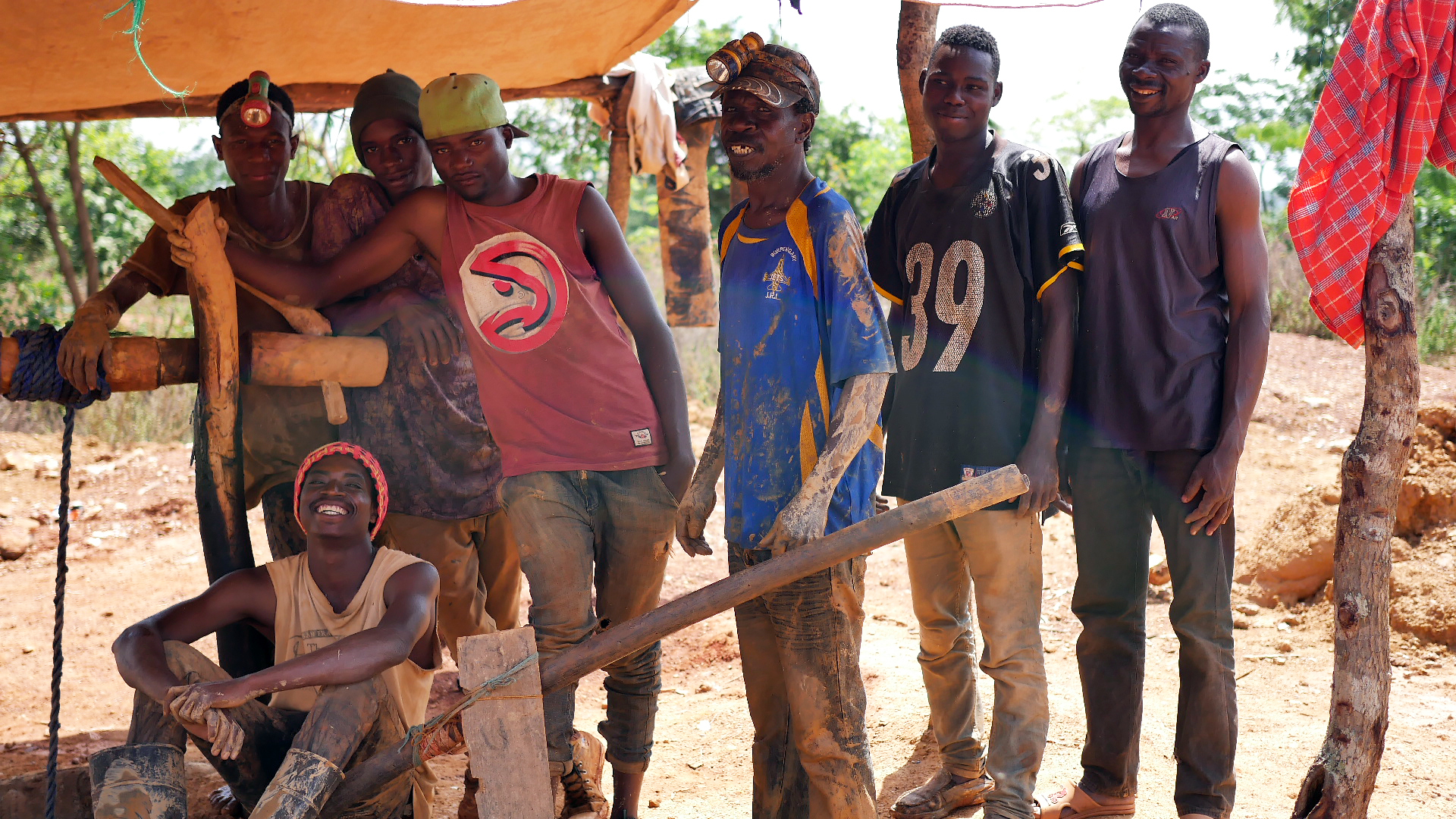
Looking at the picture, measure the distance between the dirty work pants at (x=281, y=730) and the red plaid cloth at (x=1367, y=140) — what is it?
8.13ft

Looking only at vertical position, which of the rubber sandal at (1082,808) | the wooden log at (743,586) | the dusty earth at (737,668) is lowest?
the dusty earth at (737,668)

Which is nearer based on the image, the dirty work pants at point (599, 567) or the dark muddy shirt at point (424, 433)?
the dirty work pants at point (599, 567)

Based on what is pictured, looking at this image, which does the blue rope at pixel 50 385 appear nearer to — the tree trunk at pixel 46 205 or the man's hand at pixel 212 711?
the man's hand at pixel 212 711

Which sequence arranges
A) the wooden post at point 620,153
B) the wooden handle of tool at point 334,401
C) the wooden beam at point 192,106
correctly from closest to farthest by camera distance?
the wooden handle of tool at point 334,401 < the wooden beam at point 192,106 < the wooden post at point 620,153

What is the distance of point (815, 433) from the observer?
2.62m

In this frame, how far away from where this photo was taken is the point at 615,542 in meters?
2.90

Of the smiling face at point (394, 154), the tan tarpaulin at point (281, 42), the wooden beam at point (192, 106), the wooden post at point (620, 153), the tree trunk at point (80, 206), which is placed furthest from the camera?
the tree trunk at point (80, 206)

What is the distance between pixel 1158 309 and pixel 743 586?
Answer: 130cm

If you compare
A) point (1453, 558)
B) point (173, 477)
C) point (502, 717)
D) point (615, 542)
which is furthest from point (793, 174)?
point (173, 477)

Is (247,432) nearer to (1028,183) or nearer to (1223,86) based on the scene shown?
(1028,183)

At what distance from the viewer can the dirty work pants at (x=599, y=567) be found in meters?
2.76

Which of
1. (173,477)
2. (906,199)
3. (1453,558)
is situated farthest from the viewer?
(173,477)

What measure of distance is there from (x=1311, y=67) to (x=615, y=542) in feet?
48.3

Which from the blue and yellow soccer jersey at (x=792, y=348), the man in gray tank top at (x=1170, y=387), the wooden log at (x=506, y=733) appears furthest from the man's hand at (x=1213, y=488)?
the wooden log at (x=506, y=733)
